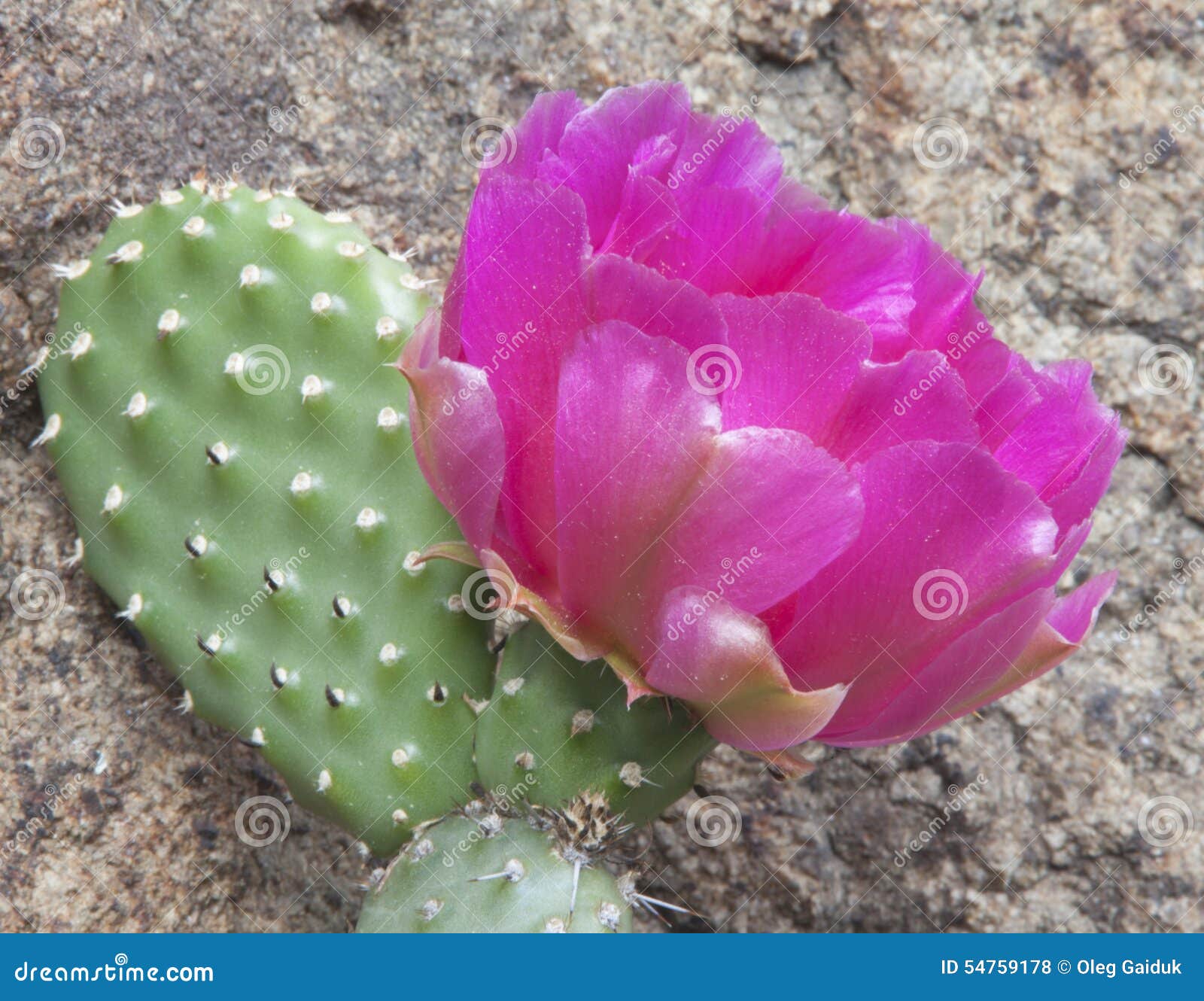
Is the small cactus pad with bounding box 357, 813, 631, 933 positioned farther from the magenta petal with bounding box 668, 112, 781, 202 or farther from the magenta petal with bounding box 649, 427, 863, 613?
the magenta petal with bounding box 668, 112, 781, 202

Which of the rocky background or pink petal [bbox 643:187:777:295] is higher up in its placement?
pink petal [bbox 643:187:777:295]

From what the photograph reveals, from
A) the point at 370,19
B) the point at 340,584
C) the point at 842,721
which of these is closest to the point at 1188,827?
the point at 842,721

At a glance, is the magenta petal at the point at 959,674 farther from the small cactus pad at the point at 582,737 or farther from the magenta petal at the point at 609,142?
the magenta petal at the point at 609,142

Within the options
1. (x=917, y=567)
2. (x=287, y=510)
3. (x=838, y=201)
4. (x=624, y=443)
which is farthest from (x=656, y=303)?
(x=838, y=201)

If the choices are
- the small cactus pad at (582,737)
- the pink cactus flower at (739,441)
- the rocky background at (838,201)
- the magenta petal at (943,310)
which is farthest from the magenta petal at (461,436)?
the rocky background at (838,201)

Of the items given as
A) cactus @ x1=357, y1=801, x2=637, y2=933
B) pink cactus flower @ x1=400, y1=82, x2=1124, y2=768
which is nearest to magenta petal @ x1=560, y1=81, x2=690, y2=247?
pink cactus flower @ x1=400, y1=82, x2=1124, y2=768

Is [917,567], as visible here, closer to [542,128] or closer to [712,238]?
[712,238]
